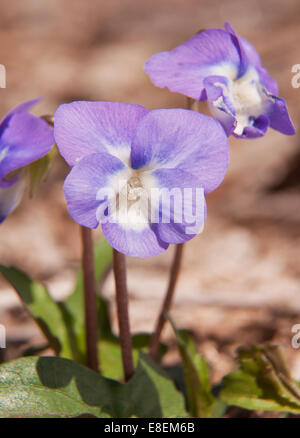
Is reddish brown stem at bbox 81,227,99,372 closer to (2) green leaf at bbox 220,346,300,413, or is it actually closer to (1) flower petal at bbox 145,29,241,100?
(2) green leaf at bbox 220,346,300,413

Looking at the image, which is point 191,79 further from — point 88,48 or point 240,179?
point 88,48

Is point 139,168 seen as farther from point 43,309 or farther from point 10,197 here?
point 43,309

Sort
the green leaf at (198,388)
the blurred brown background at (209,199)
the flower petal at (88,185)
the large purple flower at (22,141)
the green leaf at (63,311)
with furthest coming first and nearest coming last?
the blurred brown background at (209,199)
the green leaf at (63,311)
the green leaf at (198,388)
the large purple flower at (22,141)
the flower petal at (88,185)

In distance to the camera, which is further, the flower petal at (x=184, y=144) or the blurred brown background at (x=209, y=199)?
the blurred brown background at (x=209, y=199)

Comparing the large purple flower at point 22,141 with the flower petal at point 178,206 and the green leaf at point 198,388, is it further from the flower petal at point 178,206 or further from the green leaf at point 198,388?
the green leaf at point 198,388

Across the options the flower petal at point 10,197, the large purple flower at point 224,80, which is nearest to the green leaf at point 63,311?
the flower petal at point 10,197

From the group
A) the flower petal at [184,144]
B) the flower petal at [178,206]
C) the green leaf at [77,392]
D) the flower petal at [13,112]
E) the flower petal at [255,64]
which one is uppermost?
the flower petal at [255,64]

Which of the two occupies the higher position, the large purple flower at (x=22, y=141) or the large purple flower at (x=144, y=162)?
the large purple flower at (x=22, y=141)

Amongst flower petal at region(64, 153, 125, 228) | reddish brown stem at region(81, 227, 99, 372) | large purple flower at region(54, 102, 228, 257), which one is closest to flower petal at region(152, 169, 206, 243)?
large purple flower at region(54, 102, 228, 257)

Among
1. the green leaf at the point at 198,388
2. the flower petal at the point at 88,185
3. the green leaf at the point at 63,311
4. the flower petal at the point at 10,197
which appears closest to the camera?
the flower petal at the point at 88,185

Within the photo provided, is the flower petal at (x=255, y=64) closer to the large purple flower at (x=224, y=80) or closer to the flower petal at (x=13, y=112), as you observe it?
the large purple flower at (x=224, y=80)
